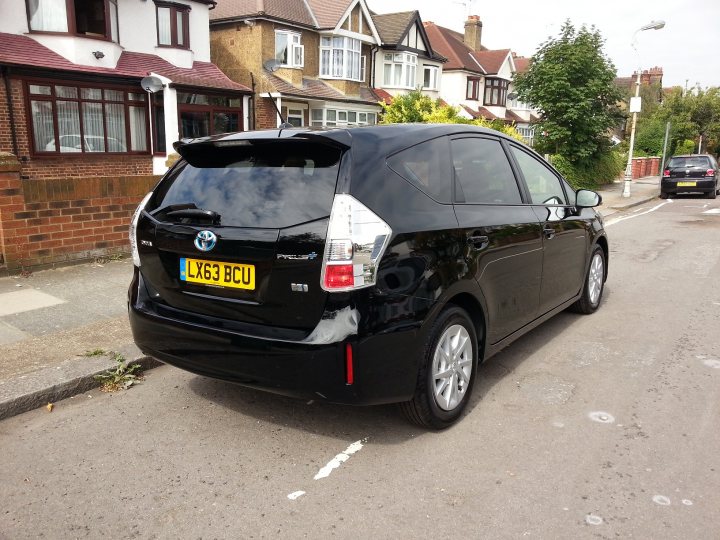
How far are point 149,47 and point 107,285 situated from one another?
18115 millimetres

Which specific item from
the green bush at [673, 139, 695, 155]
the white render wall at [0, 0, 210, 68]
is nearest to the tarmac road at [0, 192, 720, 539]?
the white render wall at [0, 0, 210, 68]

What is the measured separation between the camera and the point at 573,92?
20641mm

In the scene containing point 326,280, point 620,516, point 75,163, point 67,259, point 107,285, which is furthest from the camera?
point 75,163

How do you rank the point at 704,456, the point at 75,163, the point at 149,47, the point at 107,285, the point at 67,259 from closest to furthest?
the point at 704,456 < the point at 107,285 < the point at 67,259 < the point at 75,163 < the point at 149,47

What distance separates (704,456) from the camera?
3.25 m

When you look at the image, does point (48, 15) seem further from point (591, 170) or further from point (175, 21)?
point (591, 170)

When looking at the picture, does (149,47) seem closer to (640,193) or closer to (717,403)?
(640,193)

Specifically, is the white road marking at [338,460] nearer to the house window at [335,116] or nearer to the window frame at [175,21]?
the window frame at [175,21]

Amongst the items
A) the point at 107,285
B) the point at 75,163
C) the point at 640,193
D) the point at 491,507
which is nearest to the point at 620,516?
the point at 491,507

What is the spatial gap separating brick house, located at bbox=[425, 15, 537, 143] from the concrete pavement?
120 feet

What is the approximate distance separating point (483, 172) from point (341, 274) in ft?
5.48

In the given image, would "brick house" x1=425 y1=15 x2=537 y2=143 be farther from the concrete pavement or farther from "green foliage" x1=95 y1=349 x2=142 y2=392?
"green foliage" x1=95 y1=349 x2=142 y2=392

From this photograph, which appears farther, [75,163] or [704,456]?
[75,163]

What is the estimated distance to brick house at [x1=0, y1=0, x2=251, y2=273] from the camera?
1783 cm
